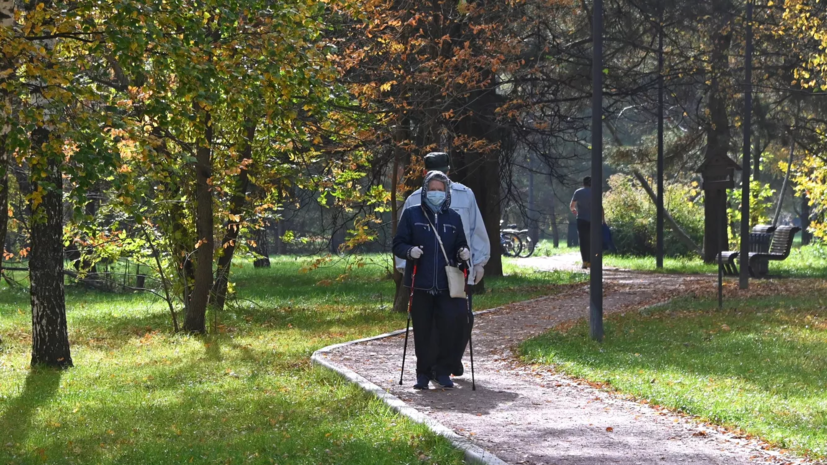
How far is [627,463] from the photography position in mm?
6043

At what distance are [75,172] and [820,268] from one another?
19.7 meters

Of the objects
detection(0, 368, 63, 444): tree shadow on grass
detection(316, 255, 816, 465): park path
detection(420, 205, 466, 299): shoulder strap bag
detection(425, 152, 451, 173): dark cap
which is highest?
detection(425, 152, 451, 173): dark cap

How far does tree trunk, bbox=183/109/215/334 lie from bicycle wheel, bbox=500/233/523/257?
76.1 feet

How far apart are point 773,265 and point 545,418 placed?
63.6 ft

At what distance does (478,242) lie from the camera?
8.77m

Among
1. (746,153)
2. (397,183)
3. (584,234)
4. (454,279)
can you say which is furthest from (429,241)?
(584,234)

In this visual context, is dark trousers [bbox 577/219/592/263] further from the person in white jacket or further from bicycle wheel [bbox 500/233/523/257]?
the person in white jacket

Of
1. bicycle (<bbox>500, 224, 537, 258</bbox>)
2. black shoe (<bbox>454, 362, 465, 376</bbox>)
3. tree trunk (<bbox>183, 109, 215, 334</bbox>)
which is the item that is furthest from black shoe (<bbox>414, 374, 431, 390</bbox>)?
bicycle (<bbox>500, 224, 537, 258</bbox>)

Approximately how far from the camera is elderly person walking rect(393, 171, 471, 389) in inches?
331

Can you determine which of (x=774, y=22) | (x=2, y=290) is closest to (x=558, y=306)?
(x=774, y=22)

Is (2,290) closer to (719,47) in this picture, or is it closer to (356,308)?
(356,308)

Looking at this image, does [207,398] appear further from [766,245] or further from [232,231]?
[766,245]

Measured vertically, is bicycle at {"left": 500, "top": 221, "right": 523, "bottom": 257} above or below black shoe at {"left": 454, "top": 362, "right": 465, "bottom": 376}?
above

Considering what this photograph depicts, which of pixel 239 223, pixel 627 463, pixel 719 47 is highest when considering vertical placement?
pixel 719 47
